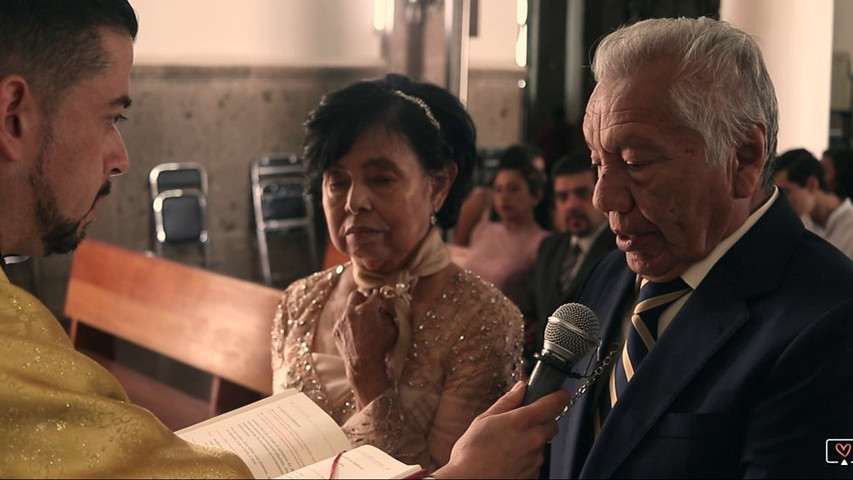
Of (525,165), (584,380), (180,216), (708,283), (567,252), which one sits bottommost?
(180,216)

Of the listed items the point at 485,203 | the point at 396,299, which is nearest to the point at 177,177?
the point at 485,203

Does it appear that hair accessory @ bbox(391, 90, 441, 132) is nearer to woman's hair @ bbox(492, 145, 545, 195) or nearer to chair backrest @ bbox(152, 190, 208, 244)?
woman's hair @ bbox(492, 145, 545, 195)

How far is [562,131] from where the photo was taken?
734 cm

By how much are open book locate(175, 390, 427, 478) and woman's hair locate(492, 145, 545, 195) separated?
12.3 ft

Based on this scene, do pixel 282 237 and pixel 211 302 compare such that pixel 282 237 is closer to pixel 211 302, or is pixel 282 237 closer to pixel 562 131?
pixel 562 131

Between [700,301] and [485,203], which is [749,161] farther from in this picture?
[485,203]

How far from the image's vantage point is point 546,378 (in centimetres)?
165

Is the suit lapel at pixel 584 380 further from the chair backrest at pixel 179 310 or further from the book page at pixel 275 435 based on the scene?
the chair backrest at pixel 179 310

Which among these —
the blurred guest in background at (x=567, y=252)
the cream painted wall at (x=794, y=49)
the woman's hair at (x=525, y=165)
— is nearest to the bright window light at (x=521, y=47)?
the woman's hair at (x=525, y=165)

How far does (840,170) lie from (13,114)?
452cm

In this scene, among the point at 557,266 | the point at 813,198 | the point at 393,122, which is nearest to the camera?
the point at 393,122

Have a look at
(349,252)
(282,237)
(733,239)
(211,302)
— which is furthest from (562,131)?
(733,239)

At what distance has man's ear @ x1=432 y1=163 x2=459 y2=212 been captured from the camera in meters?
2.48

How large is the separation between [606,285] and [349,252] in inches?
25.1
